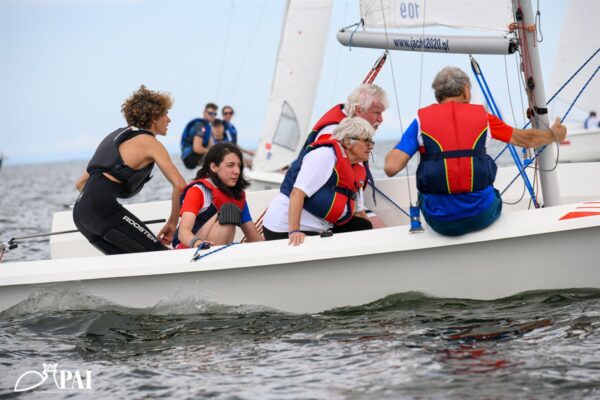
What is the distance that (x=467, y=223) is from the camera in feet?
14.3

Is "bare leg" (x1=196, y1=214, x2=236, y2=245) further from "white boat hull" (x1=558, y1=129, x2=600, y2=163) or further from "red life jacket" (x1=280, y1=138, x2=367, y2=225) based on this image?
"white boat hull" (x1=558, y1=129, x2=600, y2=163)

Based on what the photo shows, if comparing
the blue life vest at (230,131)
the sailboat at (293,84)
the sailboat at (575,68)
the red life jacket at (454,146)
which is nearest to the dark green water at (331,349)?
the red life jacket at (454,146)

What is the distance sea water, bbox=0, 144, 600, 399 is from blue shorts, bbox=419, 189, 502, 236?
390mm

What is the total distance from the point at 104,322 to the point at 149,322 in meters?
0.25

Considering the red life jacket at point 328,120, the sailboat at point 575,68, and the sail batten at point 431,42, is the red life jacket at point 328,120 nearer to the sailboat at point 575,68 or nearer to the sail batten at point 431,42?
the sail batten at point 431,42

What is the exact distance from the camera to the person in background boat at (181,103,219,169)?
40.5 feet

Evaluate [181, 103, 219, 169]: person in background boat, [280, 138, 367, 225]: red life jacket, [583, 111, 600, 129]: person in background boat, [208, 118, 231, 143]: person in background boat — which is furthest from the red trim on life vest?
[583, 111, 600, 129]: person in background boat

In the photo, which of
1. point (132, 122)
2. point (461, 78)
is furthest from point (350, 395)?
point (132, 122)

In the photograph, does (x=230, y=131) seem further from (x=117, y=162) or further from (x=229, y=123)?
(x=117, y=162)

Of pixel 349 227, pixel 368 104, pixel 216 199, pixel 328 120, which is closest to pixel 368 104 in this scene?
pixel 368 104

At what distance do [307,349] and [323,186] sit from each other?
93cm

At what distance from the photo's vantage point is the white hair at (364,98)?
4.82 m

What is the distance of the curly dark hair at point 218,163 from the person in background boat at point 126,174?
0.22 meters

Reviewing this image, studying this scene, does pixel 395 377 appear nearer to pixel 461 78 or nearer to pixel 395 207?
pixel 461 78
